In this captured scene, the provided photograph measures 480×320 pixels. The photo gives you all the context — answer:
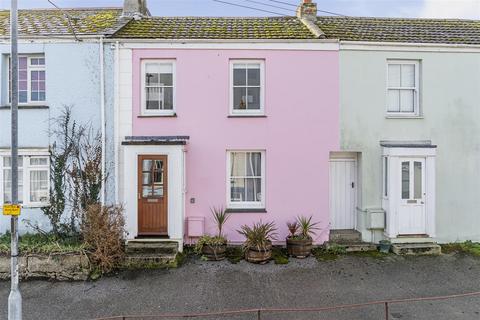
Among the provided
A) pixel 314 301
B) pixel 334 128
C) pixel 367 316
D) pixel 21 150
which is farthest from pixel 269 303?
pixel 21 150

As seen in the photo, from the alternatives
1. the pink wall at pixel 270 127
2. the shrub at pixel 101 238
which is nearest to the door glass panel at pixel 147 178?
the pink wall at pixel 270 127

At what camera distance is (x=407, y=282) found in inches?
368

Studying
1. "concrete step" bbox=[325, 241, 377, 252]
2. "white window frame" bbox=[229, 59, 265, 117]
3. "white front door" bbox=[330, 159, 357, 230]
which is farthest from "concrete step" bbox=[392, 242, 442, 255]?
"white window frame" bbox=[229, 59, 265, 117]

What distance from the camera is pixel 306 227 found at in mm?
11164

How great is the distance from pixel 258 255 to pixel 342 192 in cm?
398

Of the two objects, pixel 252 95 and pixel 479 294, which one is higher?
pixel 252 95

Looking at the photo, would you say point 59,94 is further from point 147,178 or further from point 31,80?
point 147,178

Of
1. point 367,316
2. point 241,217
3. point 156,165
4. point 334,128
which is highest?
point 334,128

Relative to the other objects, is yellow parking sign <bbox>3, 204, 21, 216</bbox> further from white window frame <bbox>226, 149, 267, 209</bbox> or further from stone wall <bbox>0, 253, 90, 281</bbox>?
white window frame <bbox>226, 149, 267, 209</bbox>

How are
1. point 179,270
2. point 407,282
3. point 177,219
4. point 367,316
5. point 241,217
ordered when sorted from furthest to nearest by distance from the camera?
point 241,217, point 177,219, point 179,270, point 407,282, point 367,316

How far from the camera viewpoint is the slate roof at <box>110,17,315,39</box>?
11.9 m

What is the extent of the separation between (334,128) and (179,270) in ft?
21.6

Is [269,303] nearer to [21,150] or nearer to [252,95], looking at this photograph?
[252,95]

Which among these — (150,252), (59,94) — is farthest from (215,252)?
(59,94)
